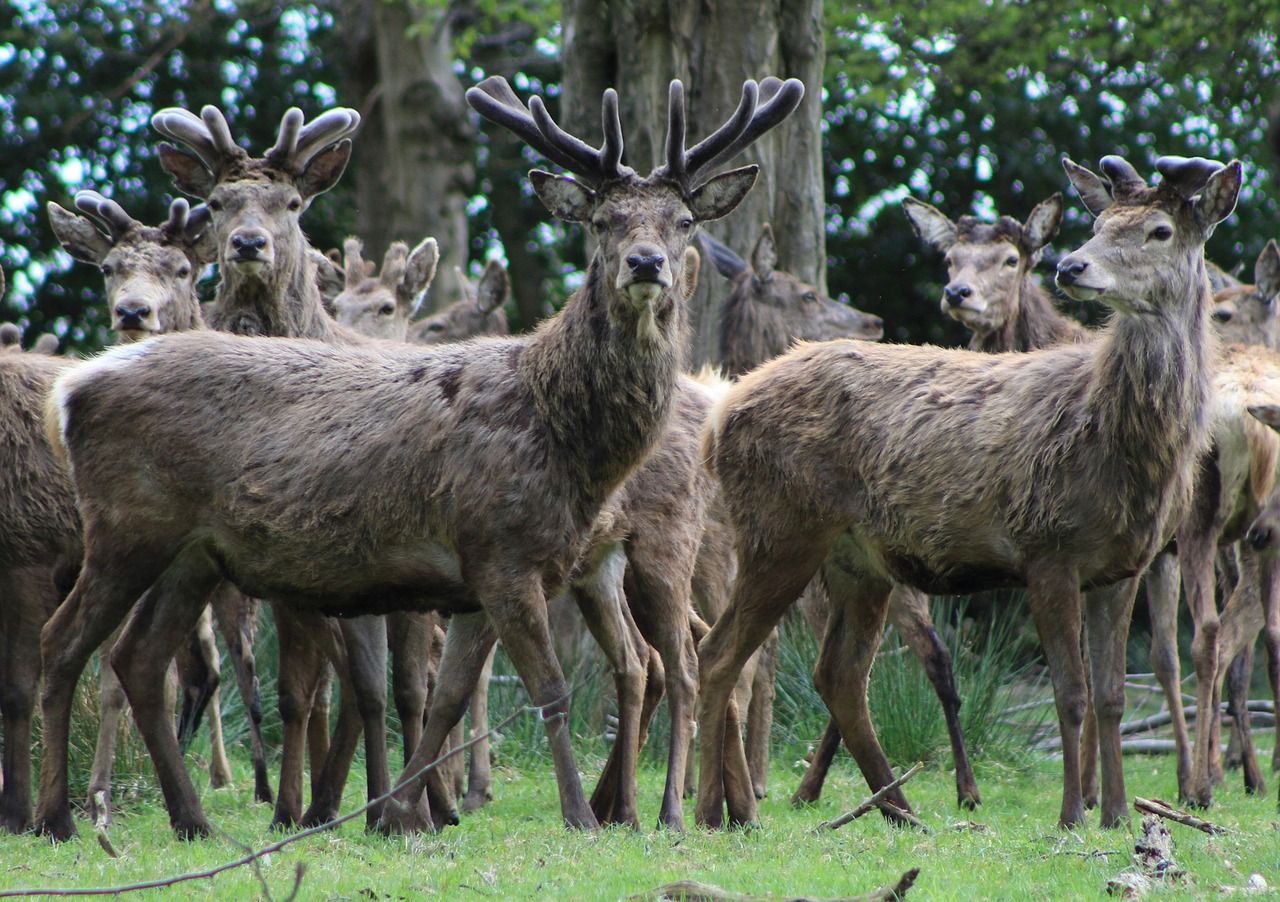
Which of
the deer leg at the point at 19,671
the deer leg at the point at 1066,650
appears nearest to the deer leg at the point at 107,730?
the deer leg at the point at 19,671

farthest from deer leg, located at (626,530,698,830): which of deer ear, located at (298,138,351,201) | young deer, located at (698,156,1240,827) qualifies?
deer ear, located at (298,138,351,201)

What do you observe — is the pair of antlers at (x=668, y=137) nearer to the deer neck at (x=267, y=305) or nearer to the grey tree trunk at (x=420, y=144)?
the deer neck at (x=267, y=305)

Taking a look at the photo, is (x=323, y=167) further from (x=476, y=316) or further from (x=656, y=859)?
(x=476, y=316)

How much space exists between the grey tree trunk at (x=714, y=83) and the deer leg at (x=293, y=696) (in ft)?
16.3

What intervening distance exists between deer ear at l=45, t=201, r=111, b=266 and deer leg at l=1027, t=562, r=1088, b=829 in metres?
5.47

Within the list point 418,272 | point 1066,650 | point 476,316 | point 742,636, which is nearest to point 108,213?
point 418,272

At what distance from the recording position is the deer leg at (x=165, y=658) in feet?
21.9

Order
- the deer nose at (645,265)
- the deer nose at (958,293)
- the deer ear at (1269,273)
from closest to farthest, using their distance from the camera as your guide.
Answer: the deer nose at (645,265) < the deer nose at (958,293) < the deer ear at (1269,273)

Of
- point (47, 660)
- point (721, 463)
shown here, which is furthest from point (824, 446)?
point (47, 660)

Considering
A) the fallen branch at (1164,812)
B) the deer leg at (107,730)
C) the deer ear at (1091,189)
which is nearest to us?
the fallen branch at (1164,812)

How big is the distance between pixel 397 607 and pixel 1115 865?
2973 millimetres

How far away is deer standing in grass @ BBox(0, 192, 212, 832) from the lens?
7.18 meters

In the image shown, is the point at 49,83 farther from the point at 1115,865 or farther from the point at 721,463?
the point at 1115,865

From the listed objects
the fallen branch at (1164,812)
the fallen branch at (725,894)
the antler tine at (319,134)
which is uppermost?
the antler tine at (319,134)
